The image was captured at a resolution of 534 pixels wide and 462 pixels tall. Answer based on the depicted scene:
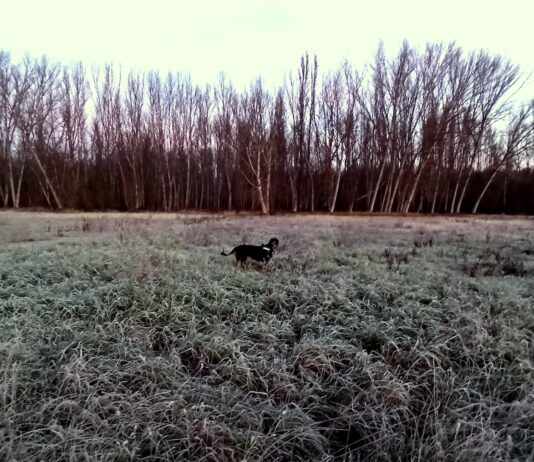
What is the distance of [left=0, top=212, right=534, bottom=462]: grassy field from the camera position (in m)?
2.24

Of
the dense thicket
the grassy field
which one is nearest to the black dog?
the grassy field

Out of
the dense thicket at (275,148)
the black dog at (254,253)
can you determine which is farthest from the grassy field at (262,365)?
the dense thicket at (275,148)

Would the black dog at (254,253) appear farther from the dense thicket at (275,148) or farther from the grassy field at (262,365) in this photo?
the dense thicket at (275,148)

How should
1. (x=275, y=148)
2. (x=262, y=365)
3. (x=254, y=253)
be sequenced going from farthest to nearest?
1. (x=275, y=148)
2. (x=254, y=253)
3. (x=262, y=365)

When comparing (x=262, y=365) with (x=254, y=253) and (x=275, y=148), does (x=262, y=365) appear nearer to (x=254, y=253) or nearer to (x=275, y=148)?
(x=254, y=253)

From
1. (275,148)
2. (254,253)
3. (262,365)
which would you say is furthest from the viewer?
(275,148)

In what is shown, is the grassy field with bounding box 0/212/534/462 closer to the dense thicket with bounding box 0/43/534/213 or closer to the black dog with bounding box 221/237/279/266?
the black dog with bounding box 221/237/279/266

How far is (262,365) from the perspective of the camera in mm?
3029

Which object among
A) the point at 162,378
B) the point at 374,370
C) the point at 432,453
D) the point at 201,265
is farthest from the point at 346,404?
the point at 201,265

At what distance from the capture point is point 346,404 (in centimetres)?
271

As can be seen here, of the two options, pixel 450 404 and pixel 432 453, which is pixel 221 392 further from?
Result: pixel 450 404

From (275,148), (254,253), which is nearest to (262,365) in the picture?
(254,253)

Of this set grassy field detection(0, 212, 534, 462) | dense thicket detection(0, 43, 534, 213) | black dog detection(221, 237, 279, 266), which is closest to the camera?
grassy field detection(0, 212, 534, 462)

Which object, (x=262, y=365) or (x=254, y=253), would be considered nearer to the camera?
(x=262, y=365)
